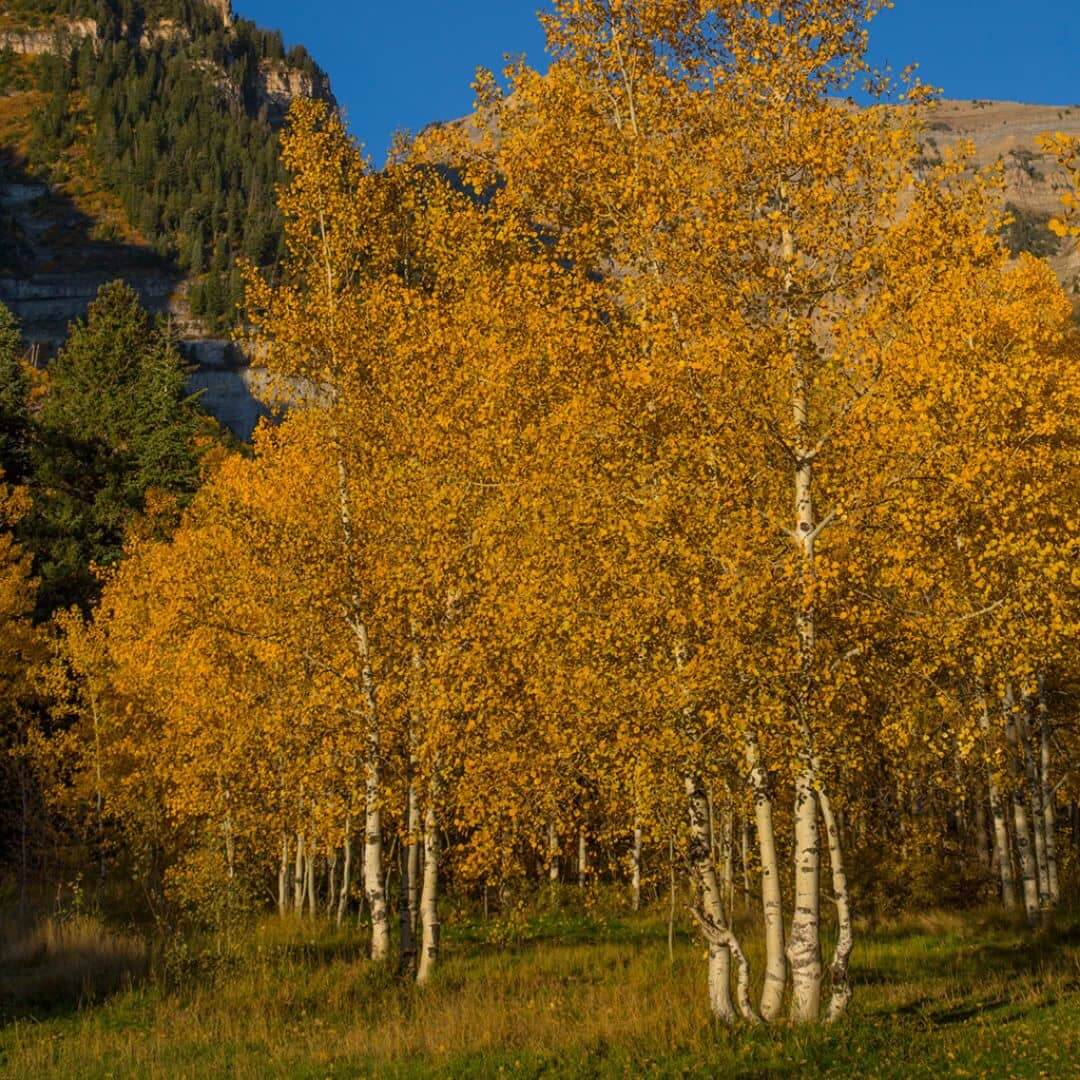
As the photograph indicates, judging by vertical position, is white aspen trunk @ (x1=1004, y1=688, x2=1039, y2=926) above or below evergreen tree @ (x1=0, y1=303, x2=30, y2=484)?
below

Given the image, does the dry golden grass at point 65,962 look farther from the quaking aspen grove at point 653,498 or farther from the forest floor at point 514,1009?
the quaking aspen grove at point 653,498

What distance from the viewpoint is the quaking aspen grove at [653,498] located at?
13.4 meters

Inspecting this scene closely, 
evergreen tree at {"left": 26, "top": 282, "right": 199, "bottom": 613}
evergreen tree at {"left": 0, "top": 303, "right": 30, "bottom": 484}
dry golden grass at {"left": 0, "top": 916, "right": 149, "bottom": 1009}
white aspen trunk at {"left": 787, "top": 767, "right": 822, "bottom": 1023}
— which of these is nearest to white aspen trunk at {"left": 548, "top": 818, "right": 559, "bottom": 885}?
white aspen trunk at {"left": 787, "top": 767, "right": 822, "bottom": 1023}

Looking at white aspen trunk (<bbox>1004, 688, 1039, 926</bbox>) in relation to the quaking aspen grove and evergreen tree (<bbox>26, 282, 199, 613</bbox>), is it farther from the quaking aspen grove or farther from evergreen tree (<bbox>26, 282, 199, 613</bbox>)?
evergreen tree (<bbox>26, 282, 199, 613</bbox>)

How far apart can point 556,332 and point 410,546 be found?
14.2 ft

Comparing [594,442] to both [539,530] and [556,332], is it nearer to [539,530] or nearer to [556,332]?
[539,530]

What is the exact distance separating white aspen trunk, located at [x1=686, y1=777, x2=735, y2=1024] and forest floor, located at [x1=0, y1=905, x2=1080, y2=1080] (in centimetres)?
33

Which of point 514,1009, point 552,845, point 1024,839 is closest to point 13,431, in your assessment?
point 552,845

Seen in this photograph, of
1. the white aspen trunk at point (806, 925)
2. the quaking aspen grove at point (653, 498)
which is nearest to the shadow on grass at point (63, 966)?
the quaking aspen grove at point (653, 498)

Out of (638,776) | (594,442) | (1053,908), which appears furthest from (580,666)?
(1053,908)

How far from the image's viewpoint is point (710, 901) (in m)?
14.9

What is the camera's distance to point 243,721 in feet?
78.8

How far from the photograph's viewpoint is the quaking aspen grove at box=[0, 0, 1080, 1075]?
1339 centimetres

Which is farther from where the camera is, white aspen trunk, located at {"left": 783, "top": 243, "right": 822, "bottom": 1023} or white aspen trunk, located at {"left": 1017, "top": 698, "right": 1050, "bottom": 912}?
white aspen trunk, located at {"left": 1017, "top": 698, "right": 1050, "bottom": 912}
